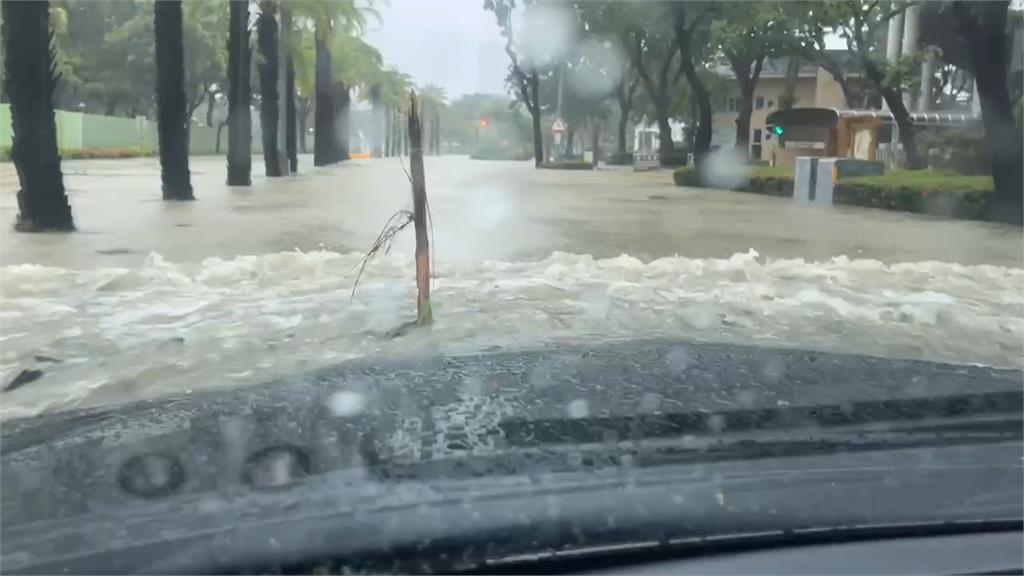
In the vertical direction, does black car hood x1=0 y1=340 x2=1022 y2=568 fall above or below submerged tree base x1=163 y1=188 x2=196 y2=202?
below

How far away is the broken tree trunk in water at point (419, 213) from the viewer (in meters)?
5.39

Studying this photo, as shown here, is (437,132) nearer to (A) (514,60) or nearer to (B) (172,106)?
(A) (514,60)

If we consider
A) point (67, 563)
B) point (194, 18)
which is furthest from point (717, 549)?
point (194, 18)

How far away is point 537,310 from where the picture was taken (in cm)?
616

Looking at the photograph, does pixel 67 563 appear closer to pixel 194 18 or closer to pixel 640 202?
pixel 194 18

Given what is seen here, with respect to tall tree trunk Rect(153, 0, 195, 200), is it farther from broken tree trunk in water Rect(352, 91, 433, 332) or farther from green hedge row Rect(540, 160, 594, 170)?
green hedge row Rect(540, 160, 594, 170)

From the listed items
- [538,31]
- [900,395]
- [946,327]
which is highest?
[538,31]

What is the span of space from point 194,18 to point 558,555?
6699 mm

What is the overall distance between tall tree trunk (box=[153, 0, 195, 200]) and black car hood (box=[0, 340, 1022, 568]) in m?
4.15

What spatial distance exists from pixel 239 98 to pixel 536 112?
227cm

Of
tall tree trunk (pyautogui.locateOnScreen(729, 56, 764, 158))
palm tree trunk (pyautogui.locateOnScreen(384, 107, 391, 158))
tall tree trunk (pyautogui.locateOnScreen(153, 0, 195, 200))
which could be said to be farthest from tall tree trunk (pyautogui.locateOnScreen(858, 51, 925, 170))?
tall tree trunk (pyautogui.locateOnScreen(153, 0, 195, 200))

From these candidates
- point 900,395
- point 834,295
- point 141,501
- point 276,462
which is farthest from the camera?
point 834,295

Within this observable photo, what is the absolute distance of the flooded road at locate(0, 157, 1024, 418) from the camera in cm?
523

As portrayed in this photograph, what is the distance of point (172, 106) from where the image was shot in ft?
25.3
